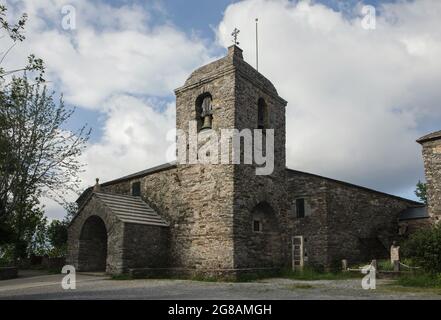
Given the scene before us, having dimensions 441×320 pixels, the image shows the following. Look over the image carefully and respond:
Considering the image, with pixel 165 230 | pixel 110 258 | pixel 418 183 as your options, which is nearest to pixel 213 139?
pixel 165 230

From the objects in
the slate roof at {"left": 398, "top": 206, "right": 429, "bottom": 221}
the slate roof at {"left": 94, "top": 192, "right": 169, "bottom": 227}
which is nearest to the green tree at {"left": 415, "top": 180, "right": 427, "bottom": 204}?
the slate roof at {"left": 398, "top": 206, "right": 429, "bottom": 221}

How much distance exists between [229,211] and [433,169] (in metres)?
9.93

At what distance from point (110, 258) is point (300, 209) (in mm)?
9390

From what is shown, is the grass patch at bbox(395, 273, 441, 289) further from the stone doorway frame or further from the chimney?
the stone doorway frame

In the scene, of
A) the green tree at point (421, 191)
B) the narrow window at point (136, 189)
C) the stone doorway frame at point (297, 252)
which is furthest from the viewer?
the green tree at point (421, 191)

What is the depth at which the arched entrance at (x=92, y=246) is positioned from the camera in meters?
18.5

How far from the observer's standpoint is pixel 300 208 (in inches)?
808

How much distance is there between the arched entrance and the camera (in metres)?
18.5

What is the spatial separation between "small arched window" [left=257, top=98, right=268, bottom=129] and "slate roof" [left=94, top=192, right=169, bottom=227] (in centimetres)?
604

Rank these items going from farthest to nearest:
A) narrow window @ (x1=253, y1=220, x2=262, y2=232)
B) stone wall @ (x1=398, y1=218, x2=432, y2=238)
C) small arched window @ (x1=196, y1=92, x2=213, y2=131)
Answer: stone wall @ (x1=398, y1=218, x2=432, y2=238) → small arched window @ (x1=196, y1=92, x2=213, y2=131) → narrow window @ (x1=253, y1=220, x2=262, y2=232)

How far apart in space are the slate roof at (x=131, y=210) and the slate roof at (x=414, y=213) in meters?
13.6

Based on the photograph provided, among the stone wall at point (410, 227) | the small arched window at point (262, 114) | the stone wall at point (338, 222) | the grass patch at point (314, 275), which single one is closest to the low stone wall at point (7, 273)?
the grass patch at point (314, 275)

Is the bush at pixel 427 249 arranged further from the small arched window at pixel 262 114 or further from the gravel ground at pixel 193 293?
the small arched window at pixel 262 114

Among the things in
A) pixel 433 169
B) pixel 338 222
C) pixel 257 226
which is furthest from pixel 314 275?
pixel 433 169
